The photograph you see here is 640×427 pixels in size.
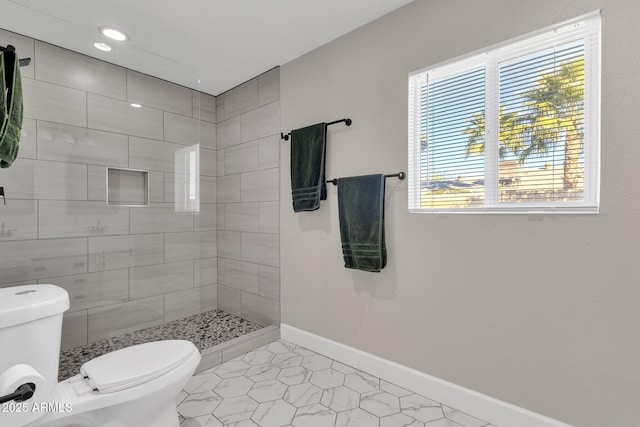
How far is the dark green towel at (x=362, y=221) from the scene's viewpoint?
2.04 metres

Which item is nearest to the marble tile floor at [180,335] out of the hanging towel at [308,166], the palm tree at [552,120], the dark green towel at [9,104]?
the hanging towel at [308,166]

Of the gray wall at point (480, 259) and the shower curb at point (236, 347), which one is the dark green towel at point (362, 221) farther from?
the shower curb at point (236, 347)

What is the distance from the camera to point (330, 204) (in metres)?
2.42

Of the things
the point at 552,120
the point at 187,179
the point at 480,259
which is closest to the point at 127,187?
the point at 187,179

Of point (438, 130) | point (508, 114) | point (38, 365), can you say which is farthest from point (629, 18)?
point (38, 365)

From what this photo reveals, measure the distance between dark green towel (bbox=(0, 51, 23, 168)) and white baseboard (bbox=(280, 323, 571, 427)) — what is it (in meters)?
2.18

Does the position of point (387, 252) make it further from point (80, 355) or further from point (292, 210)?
point (80, 355)

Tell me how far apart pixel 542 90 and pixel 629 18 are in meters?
0.37

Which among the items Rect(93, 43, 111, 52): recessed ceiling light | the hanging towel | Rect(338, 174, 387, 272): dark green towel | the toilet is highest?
Rect(93, 43, 111, 52): recessed ceiling light

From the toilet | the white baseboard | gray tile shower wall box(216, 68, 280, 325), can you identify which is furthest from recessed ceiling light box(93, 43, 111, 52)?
the white baseboard

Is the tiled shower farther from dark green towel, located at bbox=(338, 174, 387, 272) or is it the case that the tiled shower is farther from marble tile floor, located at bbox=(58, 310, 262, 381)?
dark green towel, located at bbox=(338, 174, 387, 272)

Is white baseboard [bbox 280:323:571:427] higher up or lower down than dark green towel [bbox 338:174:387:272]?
lower down

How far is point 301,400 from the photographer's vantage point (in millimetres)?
1884

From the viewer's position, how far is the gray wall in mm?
1348
